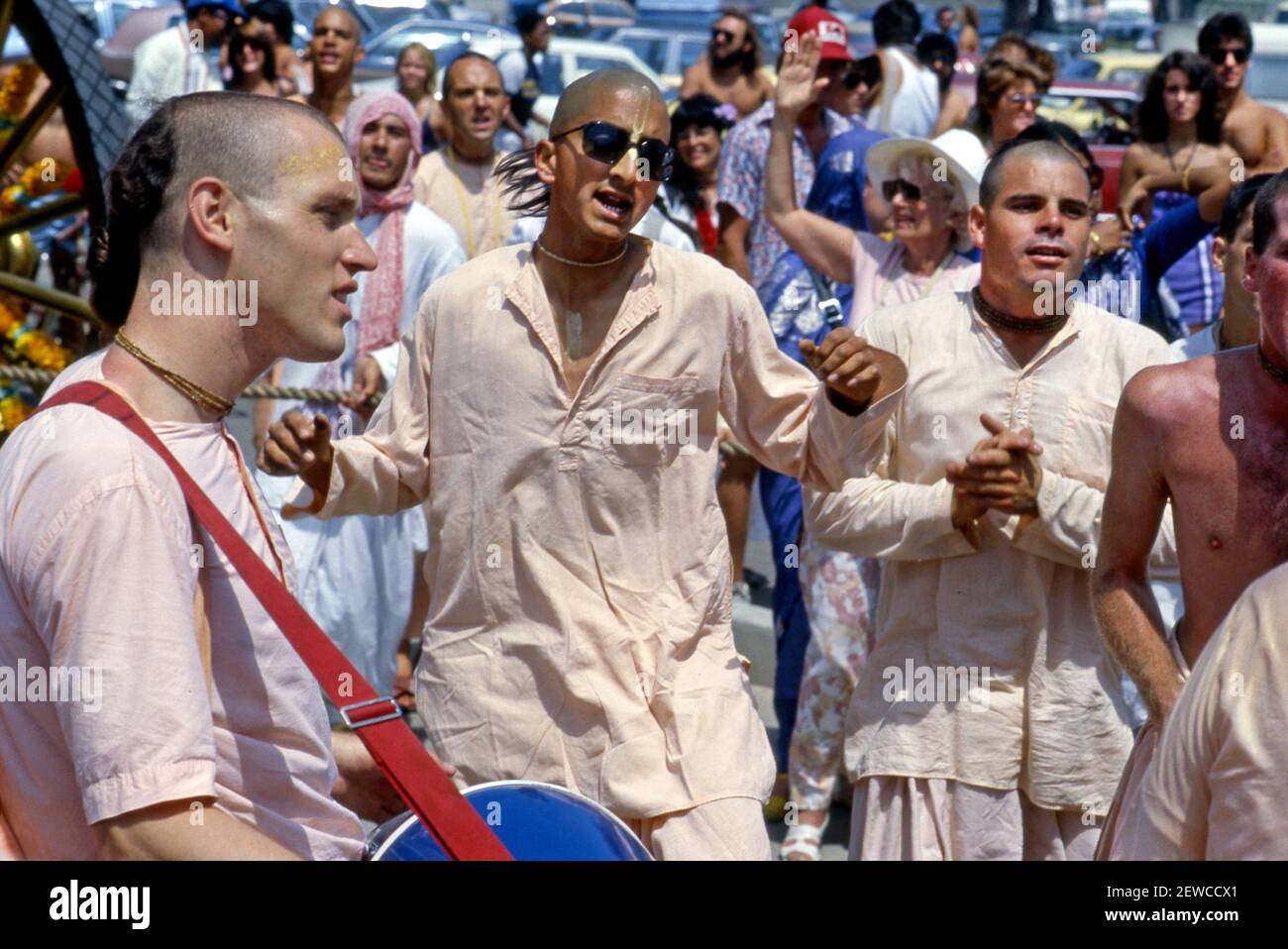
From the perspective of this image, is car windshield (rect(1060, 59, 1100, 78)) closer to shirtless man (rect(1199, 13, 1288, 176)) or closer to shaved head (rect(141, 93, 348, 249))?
shirtless man (rect(1199, 13, 1288, 176))

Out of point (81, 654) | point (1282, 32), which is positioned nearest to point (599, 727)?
point (81, 654)

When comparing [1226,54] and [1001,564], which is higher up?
[1226,54]

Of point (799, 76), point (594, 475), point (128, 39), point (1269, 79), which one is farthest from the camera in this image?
point (1269, 79)

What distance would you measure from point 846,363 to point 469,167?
168 inches

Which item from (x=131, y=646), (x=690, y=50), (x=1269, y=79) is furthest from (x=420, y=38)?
(x=131, y=646)

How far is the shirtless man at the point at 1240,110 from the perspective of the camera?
7.69 m

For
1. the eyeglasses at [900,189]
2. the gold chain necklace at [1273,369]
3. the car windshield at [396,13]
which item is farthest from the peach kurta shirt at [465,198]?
the car windshield at [396,13]

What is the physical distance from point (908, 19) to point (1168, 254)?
4673mm

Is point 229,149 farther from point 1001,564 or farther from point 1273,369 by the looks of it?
point 1001,564

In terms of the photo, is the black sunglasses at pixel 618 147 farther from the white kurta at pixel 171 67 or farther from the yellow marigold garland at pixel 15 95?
the white kurta at pixel 171 67

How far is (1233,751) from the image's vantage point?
79.6 inches

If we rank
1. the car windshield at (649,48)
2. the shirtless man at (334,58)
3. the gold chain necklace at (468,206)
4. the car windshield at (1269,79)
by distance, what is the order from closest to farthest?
the gold chain necklace at (468,206)
the shirtless man at (334,58)
the car windshield at (1269,79)
the car windshield at (649,48)

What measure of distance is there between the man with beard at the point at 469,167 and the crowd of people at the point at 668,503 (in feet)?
2.80
